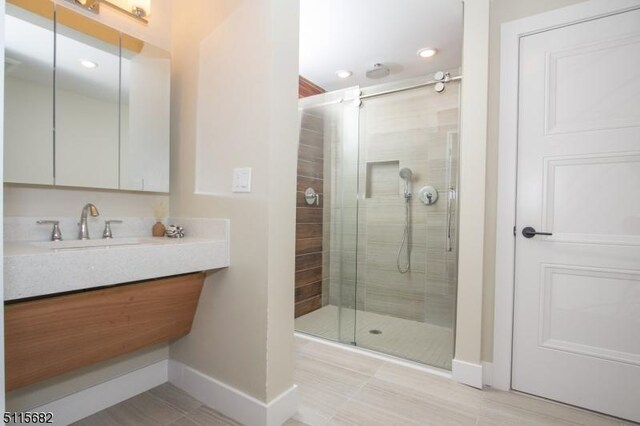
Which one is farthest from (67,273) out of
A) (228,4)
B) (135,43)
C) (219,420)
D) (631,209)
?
(631,209)

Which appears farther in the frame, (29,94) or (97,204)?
(97,204)

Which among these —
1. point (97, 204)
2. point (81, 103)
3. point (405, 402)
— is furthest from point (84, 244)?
point (405, 402)

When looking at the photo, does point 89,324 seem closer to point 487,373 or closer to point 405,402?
point 405,402

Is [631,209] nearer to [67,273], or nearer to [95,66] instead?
[67,273]

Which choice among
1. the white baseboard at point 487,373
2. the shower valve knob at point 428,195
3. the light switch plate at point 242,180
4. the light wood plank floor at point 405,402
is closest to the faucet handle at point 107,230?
the light switch plate at point 242,180

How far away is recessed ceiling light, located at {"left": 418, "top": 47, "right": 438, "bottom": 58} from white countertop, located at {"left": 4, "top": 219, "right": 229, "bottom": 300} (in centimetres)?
228

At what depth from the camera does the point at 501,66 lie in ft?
5.95

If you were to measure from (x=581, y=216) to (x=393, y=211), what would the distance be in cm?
148

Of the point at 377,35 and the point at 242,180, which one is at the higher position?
the point at 377,35

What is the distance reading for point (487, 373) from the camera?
1.83 metres

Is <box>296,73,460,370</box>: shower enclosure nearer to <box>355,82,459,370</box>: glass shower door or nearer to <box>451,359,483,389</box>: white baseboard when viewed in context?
<box>355,82,459,370</box>: glass shower door

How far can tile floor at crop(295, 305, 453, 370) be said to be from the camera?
2.23 meters

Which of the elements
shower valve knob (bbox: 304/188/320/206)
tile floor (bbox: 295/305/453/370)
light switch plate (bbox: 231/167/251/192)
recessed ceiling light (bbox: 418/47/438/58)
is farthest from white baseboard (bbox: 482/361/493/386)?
recessed ceiling light (bbox: 418/47/438/58)

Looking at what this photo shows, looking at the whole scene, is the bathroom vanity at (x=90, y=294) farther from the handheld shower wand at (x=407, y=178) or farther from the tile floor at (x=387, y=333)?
the handheld shower wand at (x=407, y=178)
